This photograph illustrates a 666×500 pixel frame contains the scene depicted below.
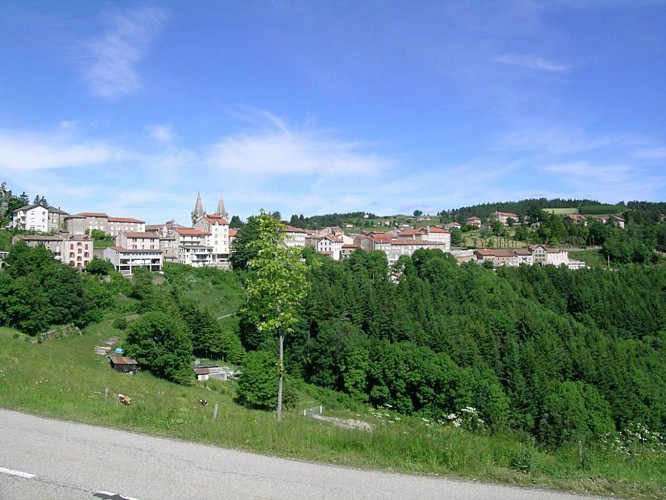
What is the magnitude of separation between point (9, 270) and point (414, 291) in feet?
154

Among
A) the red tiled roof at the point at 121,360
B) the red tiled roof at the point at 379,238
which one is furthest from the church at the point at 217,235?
the red tiled roof at the point at 121,360

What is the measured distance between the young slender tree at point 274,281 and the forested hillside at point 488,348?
37.1 feet

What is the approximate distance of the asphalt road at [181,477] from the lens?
6480mm

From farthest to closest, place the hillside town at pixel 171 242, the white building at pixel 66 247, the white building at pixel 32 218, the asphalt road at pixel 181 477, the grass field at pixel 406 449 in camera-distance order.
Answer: the white building at pixel 32 218, the hillside town at pixel 171 242, the white building at pixel 66 247, the grass field at pixel 406 449, the asphalt road at pixel 181 477

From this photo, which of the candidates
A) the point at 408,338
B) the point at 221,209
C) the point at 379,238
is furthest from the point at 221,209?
the point at 408,338

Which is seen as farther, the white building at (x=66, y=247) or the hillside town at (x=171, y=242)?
the hillside town at (x=171, y=242)

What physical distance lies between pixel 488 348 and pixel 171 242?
50544mm

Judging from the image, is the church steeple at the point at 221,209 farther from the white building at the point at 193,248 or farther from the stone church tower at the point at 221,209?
the white building at the point at 193,248

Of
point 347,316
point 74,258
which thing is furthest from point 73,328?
point 347,316

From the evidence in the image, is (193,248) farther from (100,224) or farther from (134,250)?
(100,224)

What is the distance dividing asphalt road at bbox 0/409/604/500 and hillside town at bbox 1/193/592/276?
58767 millimetres

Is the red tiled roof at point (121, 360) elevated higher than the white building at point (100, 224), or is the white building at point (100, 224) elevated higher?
the white building at point (100, 224)

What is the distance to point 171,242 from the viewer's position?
7569 centimetres

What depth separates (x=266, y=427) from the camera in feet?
31.3
